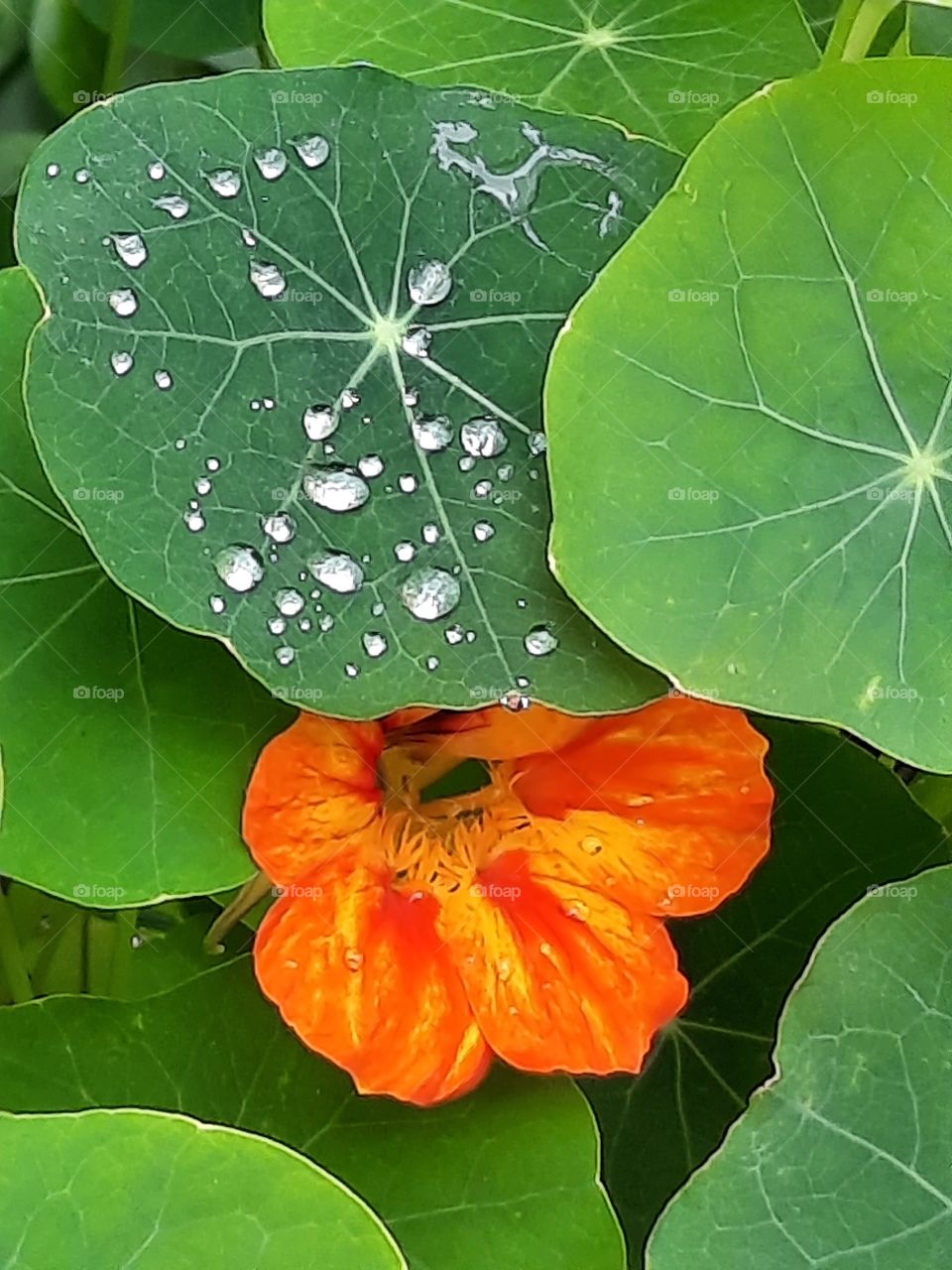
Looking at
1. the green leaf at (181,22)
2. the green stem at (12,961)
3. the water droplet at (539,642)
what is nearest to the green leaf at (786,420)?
the water droplet at (539,642)

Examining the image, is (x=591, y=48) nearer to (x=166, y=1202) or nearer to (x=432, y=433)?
(x=432, y=433)

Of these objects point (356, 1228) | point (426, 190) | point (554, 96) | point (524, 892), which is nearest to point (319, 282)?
point (426, 190)

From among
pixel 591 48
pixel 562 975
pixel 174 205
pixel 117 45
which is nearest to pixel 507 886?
pixel 562 975

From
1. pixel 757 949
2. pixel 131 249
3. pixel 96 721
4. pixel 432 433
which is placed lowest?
pixel 757 949

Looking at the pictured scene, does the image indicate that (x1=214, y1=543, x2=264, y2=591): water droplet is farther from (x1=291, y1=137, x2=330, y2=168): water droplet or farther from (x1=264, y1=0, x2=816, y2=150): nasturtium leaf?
(x1=264, y1=0, x2=816, y2=150): nasturtium leaf

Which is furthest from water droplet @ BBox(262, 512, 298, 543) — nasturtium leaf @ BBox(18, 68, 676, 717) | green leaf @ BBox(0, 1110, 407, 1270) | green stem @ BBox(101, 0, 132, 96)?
green stem @ BBox(101, 0, 132, 96)
